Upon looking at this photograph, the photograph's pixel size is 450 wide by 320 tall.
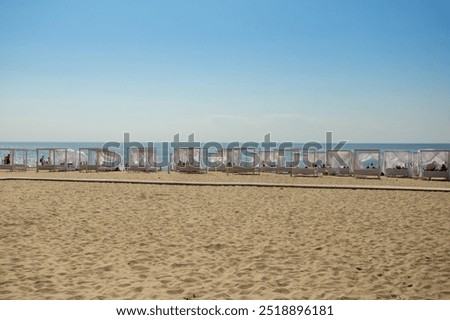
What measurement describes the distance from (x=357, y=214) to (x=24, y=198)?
8.92 m

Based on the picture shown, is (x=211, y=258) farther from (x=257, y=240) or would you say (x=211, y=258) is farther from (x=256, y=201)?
(x=256, y=201)

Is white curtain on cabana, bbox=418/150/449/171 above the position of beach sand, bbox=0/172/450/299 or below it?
above

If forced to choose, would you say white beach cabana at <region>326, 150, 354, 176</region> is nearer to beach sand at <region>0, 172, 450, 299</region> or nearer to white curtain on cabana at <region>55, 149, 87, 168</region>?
beach sand at <region>0, 172, 450, 299</region>

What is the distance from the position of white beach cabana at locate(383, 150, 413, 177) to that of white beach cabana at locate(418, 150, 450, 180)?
0.69 metres

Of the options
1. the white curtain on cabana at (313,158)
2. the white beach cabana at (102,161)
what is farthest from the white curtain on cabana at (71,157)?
the white curtain on cabana at (313,158)

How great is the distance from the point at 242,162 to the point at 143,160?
18.3ft

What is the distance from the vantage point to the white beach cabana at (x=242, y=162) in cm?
2128

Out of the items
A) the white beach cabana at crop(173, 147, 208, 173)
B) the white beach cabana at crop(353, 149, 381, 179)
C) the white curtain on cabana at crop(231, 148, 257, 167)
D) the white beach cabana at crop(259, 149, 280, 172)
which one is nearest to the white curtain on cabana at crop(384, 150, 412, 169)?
the white beach cabana at crop(353, 149, 381, 179)

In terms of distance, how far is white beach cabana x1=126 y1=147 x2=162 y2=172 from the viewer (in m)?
22.3

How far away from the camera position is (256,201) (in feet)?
37.3

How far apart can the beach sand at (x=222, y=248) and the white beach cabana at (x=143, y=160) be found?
34.9 feet

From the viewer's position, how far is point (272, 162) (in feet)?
74.2
